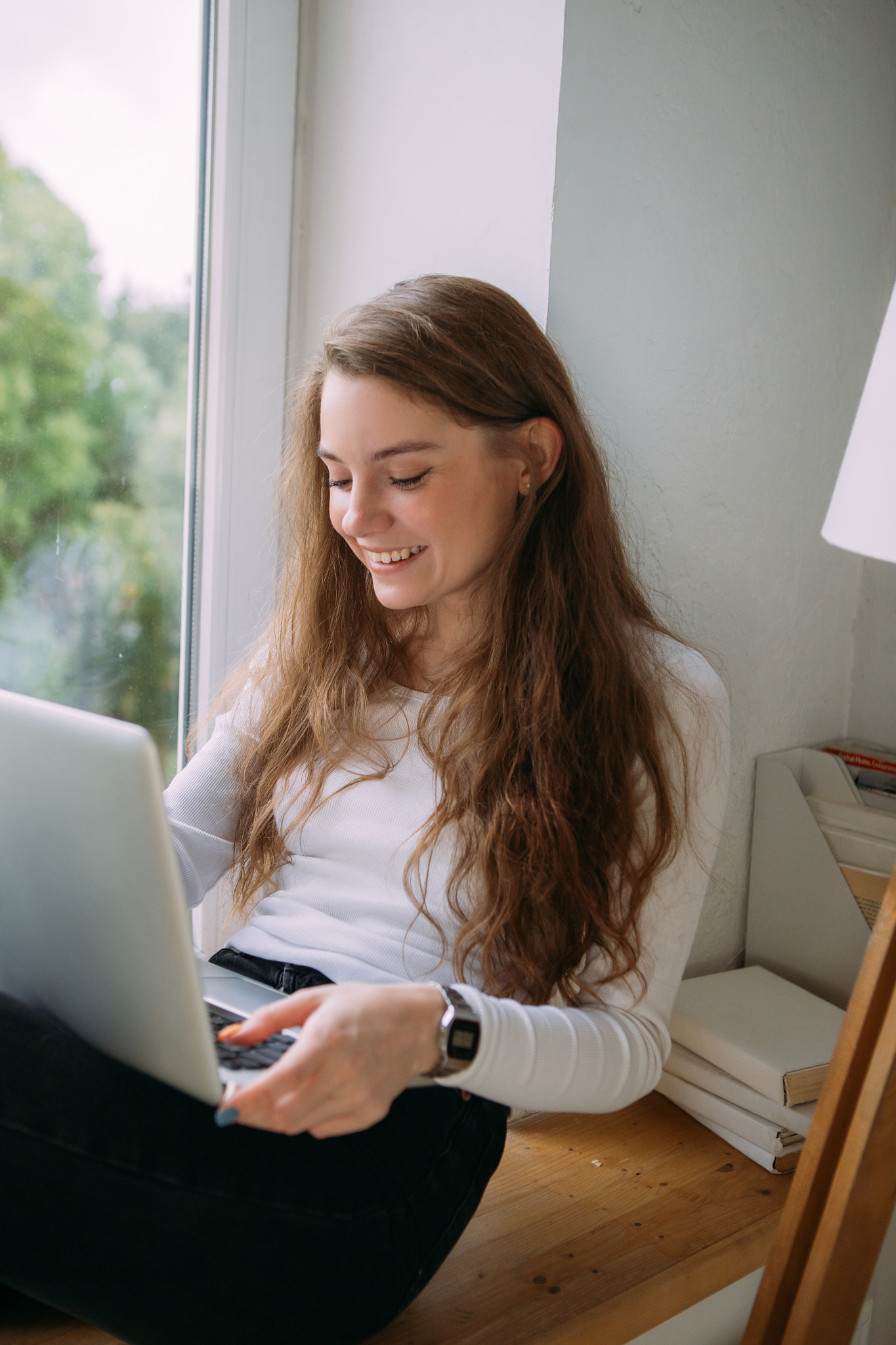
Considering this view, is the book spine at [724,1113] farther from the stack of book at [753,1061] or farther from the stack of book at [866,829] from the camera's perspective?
the stack of book at [866,829]

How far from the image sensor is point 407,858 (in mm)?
1113

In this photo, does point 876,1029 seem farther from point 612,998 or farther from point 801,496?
point 801,496

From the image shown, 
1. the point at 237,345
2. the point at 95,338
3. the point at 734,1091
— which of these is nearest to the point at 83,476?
the point at 95,338

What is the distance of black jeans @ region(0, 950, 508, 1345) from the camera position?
759mm

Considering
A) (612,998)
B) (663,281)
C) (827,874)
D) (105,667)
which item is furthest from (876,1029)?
(105,667)

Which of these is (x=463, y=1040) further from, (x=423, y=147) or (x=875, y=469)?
(x=423, y=147)

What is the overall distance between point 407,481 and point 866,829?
80 cm

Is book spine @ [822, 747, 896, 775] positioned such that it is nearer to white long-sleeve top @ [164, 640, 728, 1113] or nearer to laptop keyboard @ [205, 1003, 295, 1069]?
white long-sleeve top @ [164, 640, 728, 1113]

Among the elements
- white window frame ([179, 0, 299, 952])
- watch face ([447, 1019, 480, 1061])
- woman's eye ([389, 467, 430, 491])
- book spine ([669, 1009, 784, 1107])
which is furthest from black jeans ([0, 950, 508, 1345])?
white window frame ([179, 0, 299, 952])

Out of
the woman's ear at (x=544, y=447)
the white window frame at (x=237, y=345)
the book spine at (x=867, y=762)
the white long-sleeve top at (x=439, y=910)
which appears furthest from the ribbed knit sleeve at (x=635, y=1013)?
the white window frame at (x=237, y=345)

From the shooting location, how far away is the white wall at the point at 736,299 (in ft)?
4.12

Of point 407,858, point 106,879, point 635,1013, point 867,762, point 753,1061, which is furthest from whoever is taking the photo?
point 867,762

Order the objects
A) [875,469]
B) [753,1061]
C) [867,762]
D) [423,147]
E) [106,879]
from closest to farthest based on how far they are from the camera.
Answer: [106,879], [875,469], [753,1061], [423,147], [867,762]

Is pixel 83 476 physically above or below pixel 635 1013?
above
